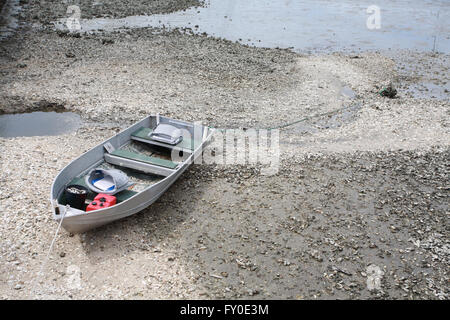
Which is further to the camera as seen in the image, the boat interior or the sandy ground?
the boat interior

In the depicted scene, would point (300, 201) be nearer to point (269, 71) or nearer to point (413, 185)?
point (413, 185)

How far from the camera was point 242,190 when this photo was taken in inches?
417

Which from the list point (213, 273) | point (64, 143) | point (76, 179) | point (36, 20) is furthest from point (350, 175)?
point (36, 20)

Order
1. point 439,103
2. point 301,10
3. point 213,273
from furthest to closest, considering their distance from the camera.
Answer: point 301,10
point 439,103
point 213,273

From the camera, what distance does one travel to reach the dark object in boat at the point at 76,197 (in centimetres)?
812

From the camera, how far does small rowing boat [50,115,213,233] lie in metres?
8.07

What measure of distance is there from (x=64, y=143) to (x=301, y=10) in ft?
90.0

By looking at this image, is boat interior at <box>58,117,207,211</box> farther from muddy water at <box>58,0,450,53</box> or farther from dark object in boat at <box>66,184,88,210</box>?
muddy water at <box>58,0,450,53</box>

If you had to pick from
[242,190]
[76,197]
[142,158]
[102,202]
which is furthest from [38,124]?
[242,190]

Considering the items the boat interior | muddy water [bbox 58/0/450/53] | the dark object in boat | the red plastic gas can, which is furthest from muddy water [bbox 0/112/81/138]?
muddy water [bbox 58/0/450/53]

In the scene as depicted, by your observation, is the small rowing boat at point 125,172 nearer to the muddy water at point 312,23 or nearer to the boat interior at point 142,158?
the boat interior at point 142,158

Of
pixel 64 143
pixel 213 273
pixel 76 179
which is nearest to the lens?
pixel 213 273

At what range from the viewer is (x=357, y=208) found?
10156 millimetres

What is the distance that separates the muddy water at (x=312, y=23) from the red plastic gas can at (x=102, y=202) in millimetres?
17343
